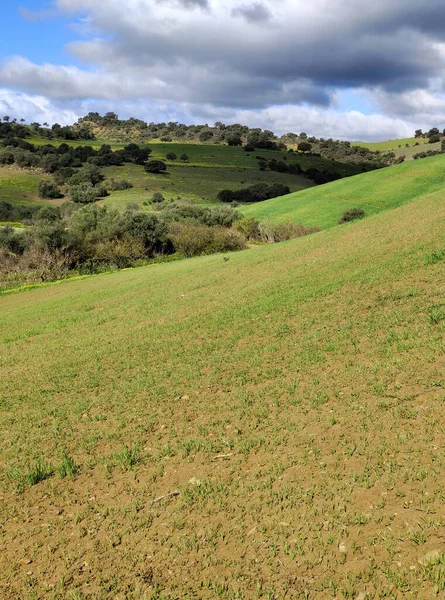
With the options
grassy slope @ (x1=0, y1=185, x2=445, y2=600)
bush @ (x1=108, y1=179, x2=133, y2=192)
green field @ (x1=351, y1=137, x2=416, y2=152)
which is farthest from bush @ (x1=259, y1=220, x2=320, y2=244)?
green field @ (x1=351, y1=137, x2=416, y2=152)

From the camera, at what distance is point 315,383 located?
892 cm

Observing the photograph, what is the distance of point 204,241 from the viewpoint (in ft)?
171

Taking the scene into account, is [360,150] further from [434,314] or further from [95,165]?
[434,314]

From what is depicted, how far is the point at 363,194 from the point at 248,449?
194 feet

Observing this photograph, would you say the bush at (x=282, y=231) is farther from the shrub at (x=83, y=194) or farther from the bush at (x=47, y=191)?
the bush at (x=47, y=191)

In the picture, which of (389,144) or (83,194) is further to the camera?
(389,144)

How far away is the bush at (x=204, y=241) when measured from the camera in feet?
170

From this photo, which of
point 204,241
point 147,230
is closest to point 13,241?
point 147,230

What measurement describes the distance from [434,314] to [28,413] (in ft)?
33.6

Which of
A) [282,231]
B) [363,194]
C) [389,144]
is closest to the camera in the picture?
[282,231]

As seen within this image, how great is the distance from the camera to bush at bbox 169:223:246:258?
5188 centimetres

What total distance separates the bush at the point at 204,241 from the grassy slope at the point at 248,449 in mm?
36615

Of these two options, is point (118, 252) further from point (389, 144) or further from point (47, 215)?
point (389, 144)

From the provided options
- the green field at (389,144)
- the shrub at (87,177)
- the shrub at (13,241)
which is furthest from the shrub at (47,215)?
the green field at (389,144)
